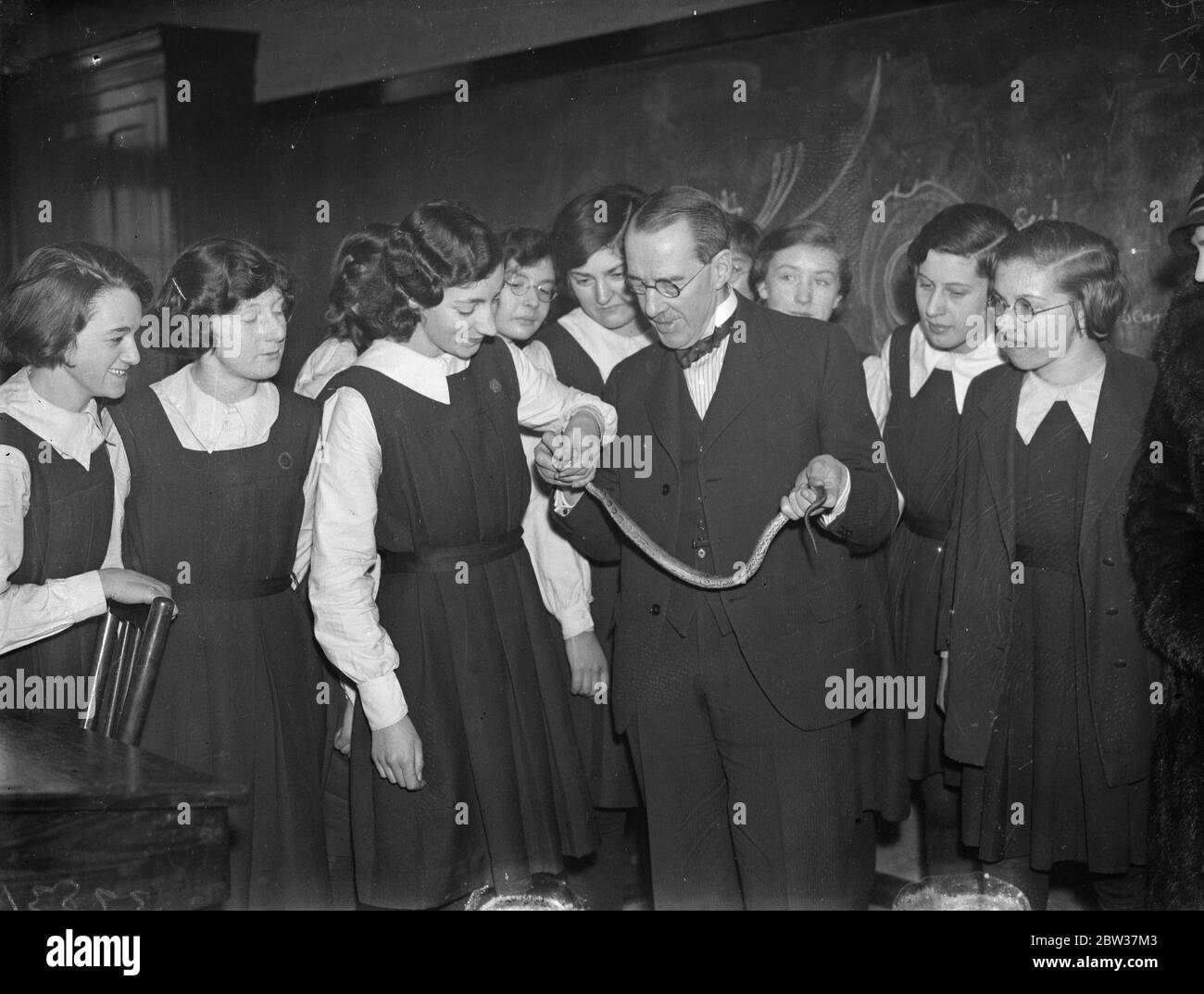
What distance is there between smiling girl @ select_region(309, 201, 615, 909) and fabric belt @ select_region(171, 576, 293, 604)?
14 cm

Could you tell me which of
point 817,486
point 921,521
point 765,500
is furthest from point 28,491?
point 921,521

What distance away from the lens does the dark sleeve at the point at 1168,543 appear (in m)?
3.14

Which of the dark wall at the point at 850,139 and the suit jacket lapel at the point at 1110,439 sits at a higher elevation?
the dark wall at the point at 850,139

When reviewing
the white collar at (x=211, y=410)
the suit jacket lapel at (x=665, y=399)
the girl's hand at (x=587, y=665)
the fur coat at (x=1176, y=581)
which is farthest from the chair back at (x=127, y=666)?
the fur coat at (x=1176, y=581)

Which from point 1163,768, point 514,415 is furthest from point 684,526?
point 1163,768

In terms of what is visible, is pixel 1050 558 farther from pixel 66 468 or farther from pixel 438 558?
pixel 66 468

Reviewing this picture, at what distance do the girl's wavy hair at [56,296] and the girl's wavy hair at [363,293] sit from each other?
509 millimetres

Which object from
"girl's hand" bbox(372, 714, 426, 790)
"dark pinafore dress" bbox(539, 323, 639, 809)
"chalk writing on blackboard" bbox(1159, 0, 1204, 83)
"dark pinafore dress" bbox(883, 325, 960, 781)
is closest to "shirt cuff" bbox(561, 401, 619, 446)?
"dark pinafore dress" bbox(539, 323, 639, 809)

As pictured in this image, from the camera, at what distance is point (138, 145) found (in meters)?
3.54

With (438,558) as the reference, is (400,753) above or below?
below

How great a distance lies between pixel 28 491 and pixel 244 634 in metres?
0.66

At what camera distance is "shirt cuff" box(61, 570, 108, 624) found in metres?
3.36

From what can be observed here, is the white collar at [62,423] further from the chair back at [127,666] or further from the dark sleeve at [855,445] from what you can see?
the dark sleeve at [855,445]
